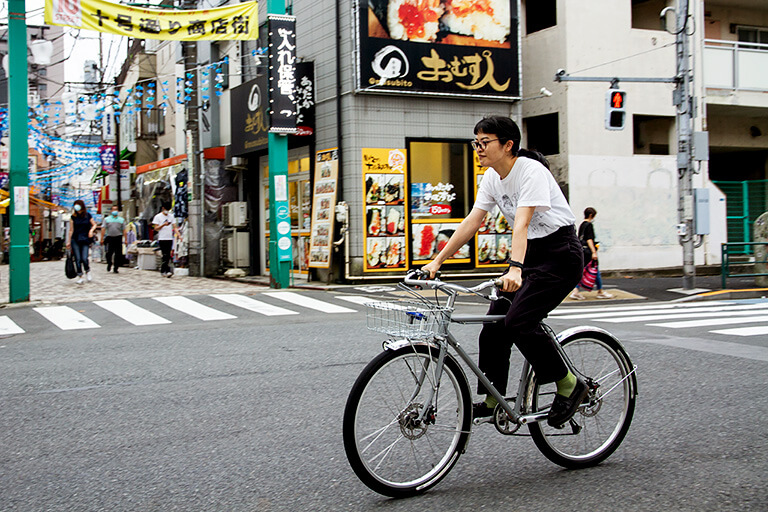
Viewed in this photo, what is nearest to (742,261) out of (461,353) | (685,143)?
(685,143)

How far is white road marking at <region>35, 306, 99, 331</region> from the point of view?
10405 millimetres

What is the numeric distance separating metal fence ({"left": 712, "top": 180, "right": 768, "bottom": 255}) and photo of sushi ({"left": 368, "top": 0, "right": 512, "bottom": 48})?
8772mm

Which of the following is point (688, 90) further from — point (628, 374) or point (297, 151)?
point (628, 374)

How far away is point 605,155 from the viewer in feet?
64.2

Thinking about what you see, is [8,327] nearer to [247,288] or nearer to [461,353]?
[247,288]

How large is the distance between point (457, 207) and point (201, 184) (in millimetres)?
8025

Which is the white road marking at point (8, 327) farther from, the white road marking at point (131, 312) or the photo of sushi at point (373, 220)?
the photo of sushi at point (373, 220)

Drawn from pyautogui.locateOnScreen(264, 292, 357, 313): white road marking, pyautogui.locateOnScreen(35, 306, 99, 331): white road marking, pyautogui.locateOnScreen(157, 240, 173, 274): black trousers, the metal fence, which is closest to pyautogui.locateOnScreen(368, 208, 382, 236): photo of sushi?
pyautogui.locateOnScreen(264, 292, 357, 313): white road marking

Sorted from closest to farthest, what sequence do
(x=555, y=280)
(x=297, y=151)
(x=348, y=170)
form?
(x=555, y=280) < (x=348, y=170) < (x=297, y=151)

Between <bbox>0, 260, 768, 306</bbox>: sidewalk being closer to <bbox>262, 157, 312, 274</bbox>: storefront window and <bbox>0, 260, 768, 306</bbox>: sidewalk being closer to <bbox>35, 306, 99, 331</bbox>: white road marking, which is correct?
<bbox>262, 157, 312, 274</bbox>: storefront window

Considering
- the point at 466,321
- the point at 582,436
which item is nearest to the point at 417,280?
the point at 466,321

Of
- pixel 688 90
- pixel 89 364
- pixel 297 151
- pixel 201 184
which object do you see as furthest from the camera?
pixel 201 184

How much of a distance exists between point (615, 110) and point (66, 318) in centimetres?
1117

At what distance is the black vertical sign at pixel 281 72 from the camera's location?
52.5ft
